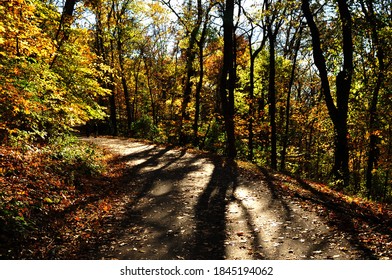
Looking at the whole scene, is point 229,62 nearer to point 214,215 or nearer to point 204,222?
point 214,215

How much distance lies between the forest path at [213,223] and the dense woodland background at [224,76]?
3463 millimetres

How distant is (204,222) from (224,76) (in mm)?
11188

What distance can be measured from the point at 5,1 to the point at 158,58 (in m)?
32.5

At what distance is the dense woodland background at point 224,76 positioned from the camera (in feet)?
30.5

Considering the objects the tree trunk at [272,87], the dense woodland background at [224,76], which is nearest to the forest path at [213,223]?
the dense woodland background at [224,76]

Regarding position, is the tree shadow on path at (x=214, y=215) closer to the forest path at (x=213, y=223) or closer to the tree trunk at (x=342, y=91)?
the forest path at (x=213, y=223)

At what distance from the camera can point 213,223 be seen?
7805 millimetres

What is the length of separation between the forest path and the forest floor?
0.07 ft

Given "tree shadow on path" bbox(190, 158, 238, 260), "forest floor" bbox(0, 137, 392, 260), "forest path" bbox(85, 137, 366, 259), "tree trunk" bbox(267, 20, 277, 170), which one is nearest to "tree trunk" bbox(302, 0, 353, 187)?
"forest floor" bbox(0, 137, 392, 260)

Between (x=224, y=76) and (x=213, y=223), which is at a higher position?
(x=224, y=76)

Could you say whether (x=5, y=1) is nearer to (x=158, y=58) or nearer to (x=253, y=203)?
(x=253, y=203)

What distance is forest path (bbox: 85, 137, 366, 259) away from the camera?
6273 mm

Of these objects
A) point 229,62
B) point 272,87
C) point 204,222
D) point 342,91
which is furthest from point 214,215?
point 272,87

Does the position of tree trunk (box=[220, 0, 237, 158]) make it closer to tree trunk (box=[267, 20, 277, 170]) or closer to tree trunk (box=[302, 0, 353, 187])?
tree trunk (box=[267, 20, 277, 170])
